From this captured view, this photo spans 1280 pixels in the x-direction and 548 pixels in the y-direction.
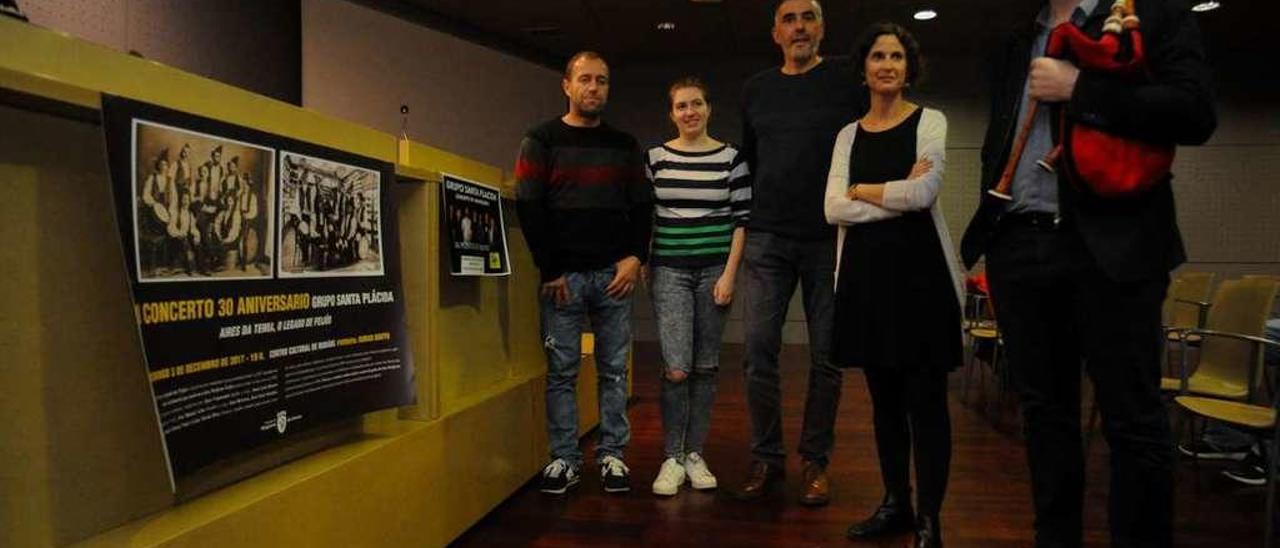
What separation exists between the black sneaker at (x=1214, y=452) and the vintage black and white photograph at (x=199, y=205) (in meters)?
3.10

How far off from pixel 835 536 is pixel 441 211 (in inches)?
50.5

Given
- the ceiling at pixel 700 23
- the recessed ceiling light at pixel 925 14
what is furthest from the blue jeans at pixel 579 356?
the recessed ceiling light at pixel 925 14

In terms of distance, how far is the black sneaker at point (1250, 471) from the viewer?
249 cm

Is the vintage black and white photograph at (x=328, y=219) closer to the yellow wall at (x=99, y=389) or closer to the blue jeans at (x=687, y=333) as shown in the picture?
the yellow wall at (x=99, y=389)

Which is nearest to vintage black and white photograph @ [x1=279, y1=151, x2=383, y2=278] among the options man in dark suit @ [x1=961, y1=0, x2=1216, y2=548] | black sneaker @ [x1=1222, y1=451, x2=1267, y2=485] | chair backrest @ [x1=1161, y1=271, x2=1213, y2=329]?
man in dark suit @ [x1=961, y1=0, x2=1216, y2=548]

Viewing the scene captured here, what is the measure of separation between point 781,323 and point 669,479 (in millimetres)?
583

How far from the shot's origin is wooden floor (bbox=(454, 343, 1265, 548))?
1.95 meters

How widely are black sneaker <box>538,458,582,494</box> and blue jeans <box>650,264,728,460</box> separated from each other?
0.33m

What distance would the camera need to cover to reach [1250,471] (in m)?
2.60

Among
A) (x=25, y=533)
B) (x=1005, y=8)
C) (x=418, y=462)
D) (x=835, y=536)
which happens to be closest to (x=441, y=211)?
(x=418, y=462)

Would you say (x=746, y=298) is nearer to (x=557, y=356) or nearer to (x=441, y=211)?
(x=557, y=356)

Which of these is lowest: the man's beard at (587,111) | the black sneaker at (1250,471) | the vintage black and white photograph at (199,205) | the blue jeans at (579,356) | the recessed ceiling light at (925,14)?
the black sneaker at (1250,471)

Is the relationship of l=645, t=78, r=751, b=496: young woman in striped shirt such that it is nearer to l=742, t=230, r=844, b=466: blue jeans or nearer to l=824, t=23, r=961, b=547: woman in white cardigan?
l=742, t=230, r=844, b=466: blue jeans

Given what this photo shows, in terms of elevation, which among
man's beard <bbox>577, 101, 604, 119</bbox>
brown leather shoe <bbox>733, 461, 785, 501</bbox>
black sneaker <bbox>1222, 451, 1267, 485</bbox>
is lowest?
black sneaker <bbox>1222, 451, 1267, 485</bbox>
